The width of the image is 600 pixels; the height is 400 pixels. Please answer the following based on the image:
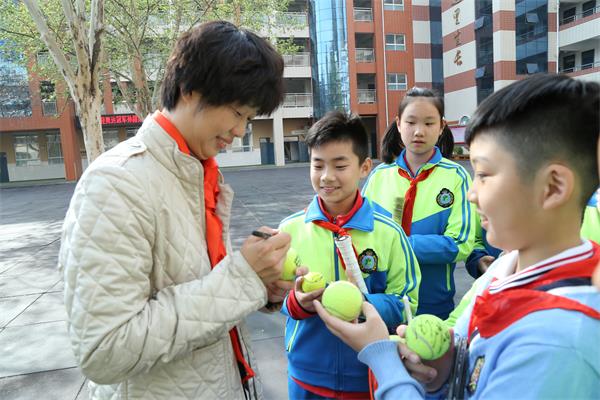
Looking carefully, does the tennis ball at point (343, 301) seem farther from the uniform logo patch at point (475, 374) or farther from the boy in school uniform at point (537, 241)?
the uniform logo patch at point (475, 374)

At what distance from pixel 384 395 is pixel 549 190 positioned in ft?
2.09

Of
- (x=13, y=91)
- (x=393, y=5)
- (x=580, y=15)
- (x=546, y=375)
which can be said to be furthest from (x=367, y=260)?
(x=393, y=5)

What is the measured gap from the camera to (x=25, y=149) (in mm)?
30078

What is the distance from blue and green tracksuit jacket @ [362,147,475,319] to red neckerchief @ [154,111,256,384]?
Result: 129 cm

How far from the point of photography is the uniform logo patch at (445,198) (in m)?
2.61

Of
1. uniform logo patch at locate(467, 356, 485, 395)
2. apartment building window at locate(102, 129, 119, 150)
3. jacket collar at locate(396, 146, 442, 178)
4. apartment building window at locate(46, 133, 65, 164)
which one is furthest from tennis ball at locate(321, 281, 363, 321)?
apartment building window at locate(46, 133, 65, 164)

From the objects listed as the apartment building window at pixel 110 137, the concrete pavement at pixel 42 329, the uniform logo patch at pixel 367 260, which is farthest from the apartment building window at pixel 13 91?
the uniform logo patch at pixel 367 260

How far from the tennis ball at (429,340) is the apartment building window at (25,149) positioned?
115ft

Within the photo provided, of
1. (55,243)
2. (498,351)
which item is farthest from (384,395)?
(55,243)

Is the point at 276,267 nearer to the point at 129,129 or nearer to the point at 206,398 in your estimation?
the point at 206,398

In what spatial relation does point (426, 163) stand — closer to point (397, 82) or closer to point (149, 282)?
point (149, 282)

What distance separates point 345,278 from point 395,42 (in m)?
32.4

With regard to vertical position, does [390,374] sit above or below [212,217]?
below

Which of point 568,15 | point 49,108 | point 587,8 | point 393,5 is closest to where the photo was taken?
point 587,8
